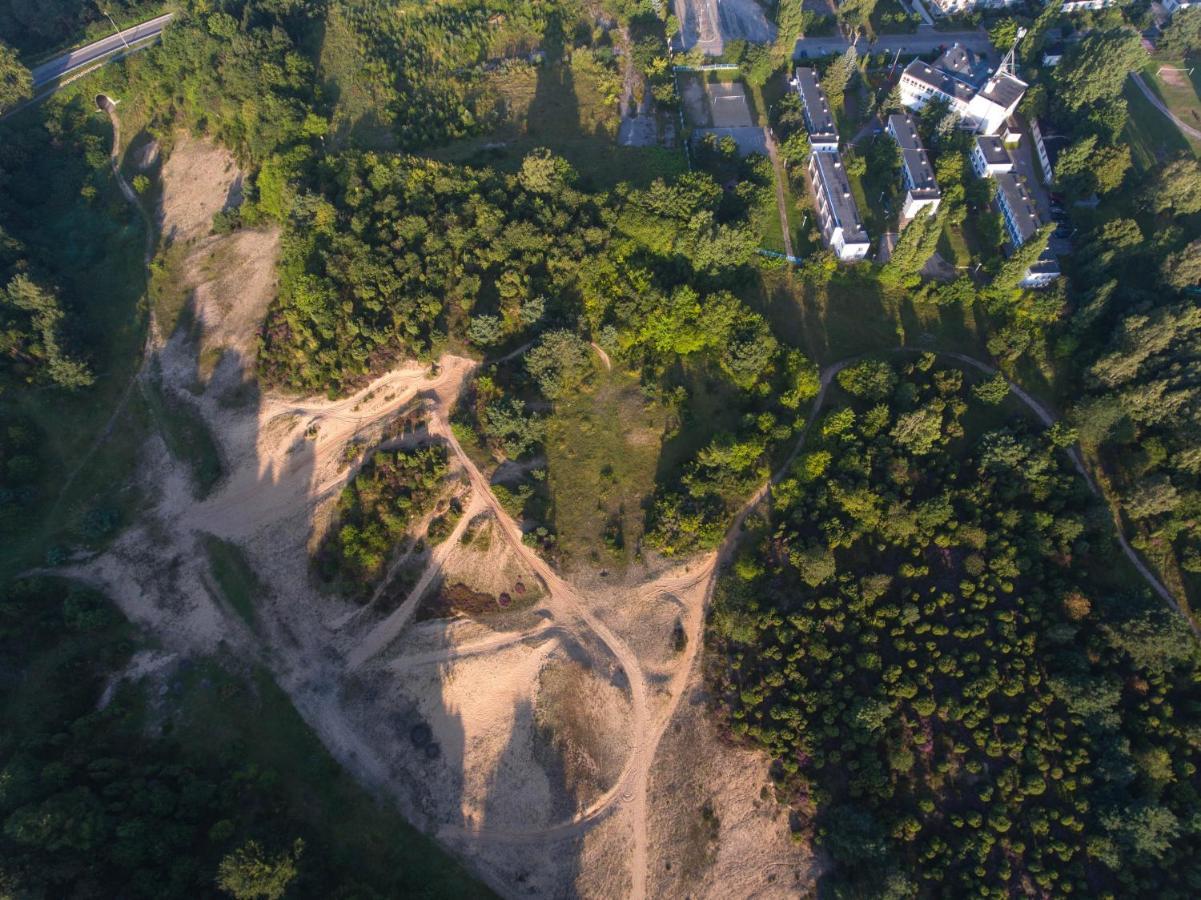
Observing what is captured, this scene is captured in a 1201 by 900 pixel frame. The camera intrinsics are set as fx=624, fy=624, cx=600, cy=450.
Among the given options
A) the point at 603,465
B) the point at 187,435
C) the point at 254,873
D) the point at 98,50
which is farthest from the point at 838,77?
the point at 98,50

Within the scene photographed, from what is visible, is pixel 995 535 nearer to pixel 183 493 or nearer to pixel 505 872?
pixel 505 872

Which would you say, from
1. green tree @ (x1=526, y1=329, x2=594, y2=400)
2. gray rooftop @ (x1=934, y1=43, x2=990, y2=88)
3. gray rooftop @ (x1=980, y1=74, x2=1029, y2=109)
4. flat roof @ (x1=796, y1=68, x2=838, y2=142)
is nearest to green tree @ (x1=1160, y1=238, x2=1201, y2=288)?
gray rooftop @ (x1=980, y1=74, x2=1029, y2=109)

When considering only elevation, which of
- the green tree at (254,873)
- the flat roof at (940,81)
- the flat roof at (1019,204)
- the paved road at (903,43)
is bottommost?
the green tree at (254,873)

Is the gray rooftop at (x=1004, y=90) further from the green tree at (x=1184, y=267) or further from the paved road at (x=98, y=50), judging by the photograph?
the paved road at (x=98, y=50)

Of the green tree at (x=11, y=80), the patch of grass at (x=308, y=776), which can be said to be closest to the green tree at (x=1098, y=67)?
the patch of grass at (x=308, y=776)

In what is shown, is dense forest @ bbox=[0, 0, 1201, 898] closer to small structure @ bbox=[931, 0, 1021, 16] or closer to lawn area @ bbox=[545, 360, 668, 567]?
lawn area @ bbox=[545, 360, 668, 567]

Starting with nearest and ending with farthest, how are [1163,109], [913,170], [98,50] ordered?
[913,170] → [1163,109] → [98,50]

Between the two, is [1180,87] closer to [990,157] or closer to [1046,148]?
[1046,148]
